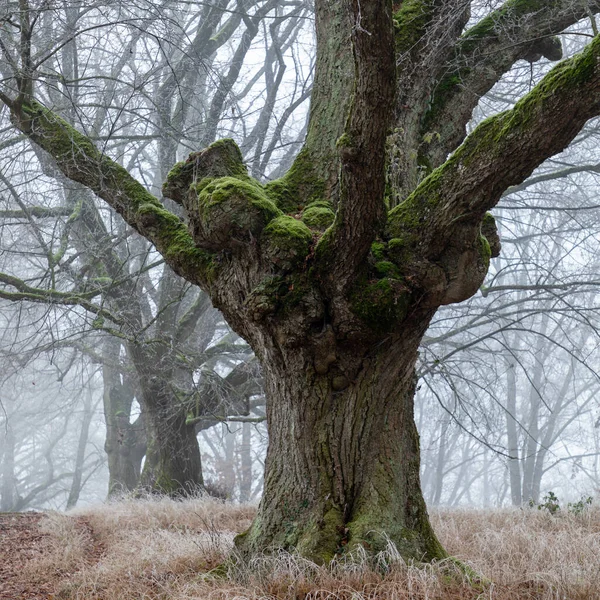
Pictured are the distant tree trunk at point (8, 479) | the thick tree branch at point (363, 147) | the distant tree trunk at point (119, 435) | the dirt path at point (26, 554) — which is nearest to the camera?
the thick tree branch at point (363, 147)

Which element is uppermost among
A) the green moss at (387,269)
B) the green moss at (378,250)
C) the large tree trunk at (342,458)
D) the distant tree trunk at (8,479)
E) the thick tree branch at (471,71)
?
the thick tree branch at (471,71)

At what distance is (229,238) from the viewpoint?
11.2 ft

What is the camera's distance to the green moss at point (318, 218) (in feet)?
12.2

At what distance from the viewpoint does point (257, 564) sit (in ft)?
11.1

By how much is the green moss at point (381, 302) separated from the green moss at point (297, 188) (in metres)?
1.05

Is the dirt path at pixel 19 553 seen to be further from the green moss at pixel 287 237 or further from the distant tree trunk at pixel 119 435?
the distant tree trunk at pixel 119 435

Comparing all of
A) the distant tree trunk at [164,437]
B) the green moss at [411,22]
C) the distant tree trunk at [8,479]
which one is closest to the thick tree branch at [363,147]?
the green moss at [411,22]

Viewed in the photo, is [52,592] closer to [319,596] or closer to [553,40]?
[319,596]

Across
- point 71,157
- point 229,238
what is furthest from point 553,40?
point 71,157

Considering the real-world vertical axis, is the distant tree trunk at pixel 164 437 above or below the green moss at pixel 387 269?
below

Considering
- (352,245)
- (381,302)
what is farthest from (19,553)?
(352,245)

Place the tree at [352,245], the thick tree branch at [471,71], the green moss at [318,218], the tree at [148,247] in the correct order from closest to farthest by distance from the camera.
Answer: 1. the tree at [352,245]
2. the green moss at [318,218]
3. the thick tree branch at [471,71]
4. the tree at [148,247]

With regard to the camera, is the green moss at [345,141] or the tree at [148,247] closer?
the green moss at [345,141]

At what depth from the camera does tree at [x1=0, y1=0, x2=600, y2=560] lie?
271cm
